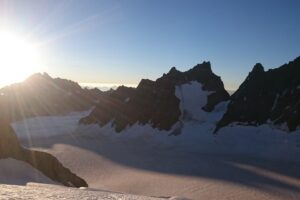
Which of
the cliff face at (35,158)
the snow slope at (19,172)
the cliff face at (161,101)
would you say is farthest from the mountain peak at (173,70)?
the snow slope at (19,172)

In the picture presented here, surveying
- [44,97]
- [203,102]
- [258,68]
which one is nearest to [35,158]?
[203,102]

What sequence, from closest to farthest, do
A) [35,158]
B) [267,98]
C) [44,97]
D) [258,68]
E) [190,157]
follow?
[35,158] → [190,157] → [267,98] → [258,68] → [44,97]

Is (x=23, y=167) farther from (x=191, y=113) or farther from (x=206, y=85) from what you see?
(x=206, y=85)

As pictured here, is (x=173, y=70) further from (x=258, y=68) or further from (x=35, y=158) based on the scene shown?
(x=35, y=158)

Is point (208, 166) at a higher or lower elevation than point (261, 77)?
lower

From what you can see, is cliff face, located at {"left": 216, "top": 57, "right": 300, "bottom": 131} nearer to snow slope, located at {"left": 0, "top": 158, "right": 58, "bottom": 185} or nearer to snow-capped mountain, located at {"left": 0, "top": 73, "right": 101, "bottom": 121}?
snow slope, located at {"left": 0, "top": 158, "right": 58, "bottom": 185}

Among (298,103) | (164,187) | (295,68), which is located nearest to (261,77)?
(295,68)

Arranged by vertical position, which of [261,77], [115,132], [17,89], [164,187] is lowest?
[164,187]
